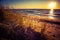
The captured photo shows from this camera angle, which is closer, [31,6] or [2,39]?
[2,39]

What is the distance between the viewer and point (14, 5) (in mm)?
1613

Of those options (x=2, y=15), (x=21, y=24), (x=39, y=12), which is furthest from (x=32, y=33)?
(x=2, y=15)

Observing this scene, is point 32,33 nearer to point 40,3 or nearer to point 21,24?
point 21,24

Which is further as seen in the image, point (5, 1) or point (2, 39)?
point (5, 1)

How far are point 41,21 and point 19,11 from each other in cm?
25

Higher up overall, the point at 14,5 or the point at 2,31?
the point at 14,5

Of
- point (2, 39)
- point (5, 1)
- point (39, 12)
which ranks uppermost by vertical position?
point (5, 1)

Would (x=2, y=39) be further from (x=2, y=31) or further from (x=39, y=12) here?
(x=39, y=12)

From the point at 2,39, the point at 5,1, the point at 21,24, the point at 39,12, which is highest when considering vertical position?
the point at 5,1

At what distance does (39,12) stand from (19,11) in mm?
209

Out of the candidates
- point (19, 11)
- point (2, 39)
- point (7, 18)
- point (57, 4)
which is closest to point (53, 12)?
point (57, 4)

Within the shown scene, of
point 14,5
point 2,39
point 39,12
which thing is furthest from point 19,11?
point 2,39

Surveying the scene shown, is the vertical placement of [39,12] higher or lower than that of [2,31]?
higher

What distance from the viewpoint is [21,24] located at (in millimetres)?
1533
